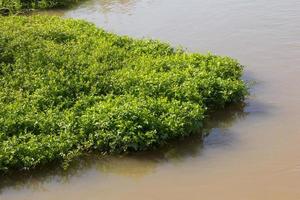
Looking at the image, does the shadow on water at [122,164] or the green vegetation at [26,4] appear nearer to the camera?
the shadow on water at [122,164]

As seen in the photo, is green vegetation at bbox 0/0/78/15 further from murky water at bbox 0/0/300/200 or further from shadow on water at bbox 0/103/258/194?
shadow on water at bbox 0/103/258/194

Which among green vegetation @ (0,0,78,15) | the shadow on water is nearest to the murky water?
the shadow on water

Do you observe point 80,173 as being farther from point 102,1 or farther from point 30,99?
point 102,1

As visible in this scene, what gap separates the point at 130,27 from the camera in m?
13.6

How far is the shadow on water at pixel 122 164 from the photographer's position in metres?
7.00

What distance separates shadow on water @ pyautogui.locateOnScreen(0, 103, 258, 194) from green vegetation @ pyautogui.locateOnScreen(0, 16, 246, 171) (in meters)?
0.13

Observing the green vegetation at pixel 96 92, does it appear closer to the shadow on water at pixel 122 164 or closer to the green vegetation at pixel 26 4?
the shadow on water at pixel 122 164

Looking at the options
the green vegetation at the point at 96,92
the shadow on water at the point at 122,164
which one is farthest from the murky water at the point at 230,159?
the green vegetation at the point at 96,92

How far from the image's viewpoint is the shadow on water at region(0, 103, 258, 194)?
700 centimetres

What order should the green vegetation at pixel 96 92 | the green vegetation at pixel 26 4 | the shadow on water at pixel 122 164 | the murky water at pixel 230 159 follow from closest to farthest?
the murky water at pixel 230 159 → the shadow on water at pixel 122 164 → the green vegetation at pixel 96 92 → the green vegetation at pixel 26 4

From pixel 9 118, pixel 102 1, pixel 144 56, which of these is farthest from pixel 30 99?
pixel 102 1

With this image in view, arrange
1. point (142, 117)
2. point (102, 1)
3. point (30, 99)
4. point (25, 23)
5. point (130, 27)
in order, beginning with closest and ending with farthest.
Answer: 1. point (142, 117)
2. point (30, 99)
3. point (25, 23)
4. point (130, 27)
5. point (102, 1)

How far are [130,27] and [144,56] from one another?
3.65 metres

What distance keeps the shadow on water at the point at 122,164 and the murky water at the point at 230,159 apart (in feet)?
→ 0.05
